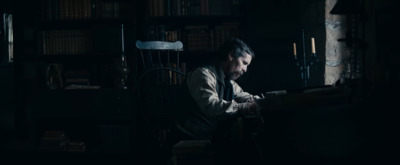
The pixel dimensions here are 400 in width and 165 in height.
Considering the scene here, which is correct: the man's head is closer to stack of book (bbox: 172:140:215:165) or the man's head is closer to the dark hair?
the dark hair

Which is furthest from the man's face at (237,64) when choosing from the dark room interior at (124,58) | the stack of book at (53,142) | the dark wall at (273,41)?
the stack of book at (53,142)

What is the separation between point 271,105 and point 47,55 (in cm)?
310

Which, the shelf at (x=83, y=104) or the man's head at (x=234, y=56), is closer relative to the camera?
the man's head at (x=234, y=56)

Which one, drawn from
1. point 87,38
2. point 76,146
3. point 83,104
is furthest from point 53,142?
point 87,38

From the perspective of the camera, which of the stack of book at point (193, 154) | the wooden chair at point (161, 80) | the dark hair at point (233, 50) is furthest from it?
the wooden chair at point (161, 80)

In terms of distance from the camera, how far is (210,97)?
260cm

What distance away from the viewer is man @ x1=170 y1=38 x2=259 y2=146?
101 inches

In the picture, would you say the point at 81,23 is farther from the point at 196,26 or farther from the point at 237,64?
the point at 237,64

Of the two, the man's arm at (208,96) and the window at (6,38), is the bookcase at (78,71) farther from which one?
the window at (6,38)

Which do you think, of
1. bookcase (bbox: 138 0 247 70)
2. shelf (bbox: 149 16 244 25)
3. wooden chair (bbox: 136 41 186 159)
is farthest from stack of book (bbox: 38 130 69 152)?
shelf (bbox: 149 16 244 25)

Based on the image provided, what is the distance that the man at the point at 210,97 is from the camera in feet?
8.41

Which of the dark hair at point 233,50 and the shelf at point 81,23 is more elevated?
the shelf at point 81,23

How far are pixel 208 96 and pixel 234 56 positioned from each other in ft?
1.14

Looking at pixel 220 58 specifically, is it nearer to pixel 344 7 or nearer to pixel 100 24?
pixel 344 7
